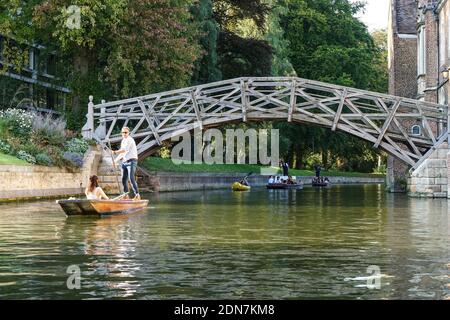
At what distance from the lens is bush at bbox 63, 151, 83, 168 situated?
2995 cm

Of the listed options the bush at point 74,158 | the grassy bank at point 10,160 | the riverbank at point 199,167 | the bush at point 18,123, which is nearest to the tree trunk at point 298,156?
the riverbank at point 199,167

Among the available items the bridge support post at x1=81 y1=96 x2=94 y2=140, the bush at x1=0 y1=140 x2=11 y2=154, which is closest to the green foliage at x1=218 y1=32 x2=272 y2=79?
the bridge support post at x1=81 y1=96 x2=94 y2=140

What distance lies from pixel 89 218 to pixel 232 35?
102 ft

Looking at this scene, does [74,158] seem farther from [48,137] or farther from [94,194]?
[94,194]

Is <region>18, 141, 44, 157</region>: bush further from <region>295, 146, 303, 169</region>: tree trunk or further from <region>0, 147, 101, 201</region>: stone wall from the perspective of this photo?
<region>295, 146, 303, 169</region>: tree trunk

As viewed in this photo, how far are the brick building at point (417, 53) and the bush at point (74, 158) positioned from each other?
1517cm

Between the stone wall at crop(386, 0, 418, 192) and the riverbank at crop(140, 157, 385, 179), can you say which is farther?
the stone wall at crop(386, 0, 418, 192)

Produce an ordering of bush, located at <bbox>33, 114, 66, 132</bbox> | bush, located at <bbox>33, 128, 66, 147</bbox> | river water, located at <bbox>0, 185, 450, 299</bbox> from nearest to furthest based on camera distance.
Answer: river water, located at <bbox>0, 185, 450, 299</bbox> < bush, located at <bbox>33, 128, 66, 147</bbox> < bush, located at <bbox>33, 114, 66, 132</bbox>

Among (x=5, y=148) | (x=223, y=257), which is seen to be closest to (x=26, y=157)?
(x=5, y=148)

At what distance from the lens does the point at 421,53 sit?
139ft

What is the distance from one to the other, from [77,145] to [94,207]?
1412 centimetres

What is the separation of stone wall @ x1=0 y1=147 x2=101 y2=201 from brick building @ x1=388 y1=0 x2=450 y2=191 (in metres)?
15.2

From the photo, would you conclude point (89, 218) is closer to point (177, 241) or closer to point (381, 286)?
point (177, 241)

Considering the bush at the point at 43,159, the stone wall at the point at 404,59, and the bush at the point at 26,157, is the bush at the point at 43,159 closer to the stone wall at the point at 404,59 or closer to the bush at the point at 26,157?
the bush at the point at 26,157
